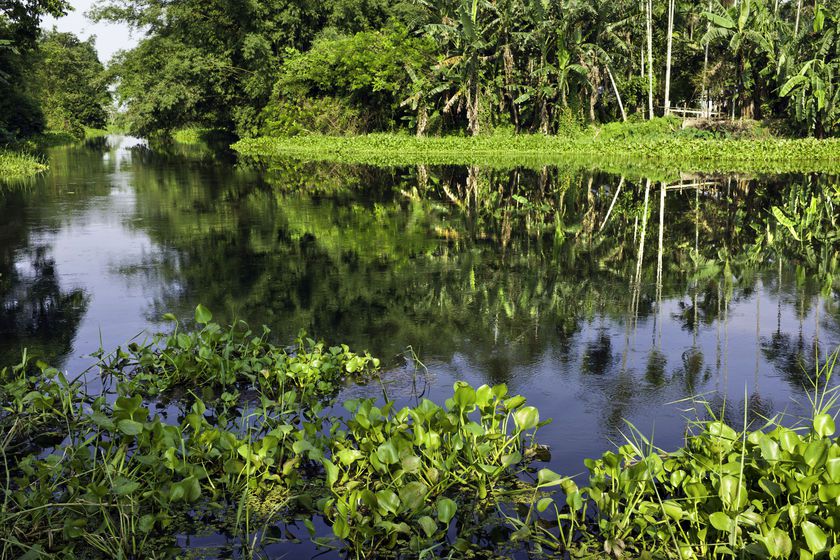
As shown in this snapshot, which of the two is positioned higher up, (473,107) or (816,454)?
(473,107)

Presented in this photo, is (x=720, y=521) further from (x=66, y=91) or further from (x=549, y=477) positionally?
(x=66, y=91)

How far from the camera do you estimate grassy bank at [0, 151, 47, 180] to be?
94.2 feet

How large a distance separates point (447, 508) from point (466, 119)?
41.0 m

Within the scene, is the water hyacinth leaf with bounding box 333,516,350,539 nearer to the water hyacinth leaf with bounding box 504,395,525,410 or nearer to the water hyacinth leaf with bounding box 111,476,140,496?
the water hyacinth leaf with bounding box 111,476,140,496

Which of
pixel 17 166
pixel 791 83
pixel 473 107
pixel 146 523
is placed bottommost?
pixel 146 523

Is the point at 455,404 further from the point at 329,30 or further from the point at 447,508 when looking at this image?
the point at 329,30

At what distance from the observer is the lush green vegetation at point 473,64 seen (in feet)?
115

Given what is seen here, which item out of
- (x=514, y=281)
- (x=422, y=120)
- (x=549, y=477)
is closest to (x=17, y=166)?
(x=422, y=120)

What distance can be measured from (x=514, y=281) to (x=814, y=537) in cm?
712

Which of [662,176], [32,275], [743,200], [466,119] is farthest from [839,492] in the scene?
[466,119]

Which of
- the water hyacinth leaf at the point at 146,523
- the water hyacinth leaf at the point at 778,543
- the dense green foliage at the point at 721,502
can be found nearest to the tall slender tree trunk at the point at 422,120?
the dense green foliage at the point at 721,502

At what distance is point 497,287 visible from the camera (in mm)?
10094

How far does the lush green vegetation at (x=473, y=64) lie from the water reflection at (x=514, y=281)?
1668 cm

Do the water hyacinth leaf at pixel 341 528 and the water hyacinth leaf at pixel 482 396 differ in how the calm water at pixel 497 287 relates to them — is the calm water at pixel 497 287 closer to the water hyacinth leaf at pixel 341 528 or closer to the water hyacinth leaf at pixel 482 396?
the water hyacinth leaf at pixel 482 396
